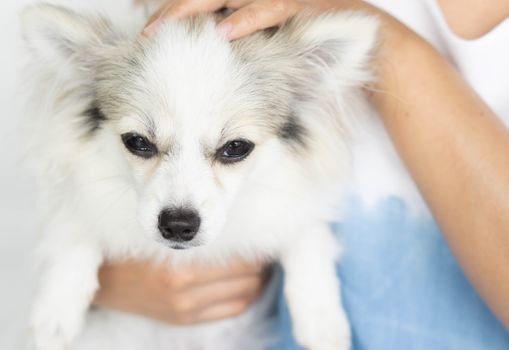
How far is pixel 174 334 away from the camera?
1715 mm

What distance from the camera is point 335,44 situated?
133 centimetres

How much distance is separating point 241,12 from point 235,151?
297 millimetres

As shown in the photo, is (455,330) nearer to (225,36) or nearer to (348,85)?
(348,85)

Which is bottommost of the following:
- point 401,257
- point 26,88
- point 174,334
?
point 174,334

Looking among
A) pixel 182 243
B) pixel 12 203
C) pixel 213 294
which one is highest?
pixel 182 243

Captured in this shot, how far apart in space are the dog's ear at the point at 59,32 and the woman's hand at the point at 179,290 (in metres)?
0.56

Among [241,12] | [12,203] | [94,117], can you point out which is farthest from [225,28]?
[12,203]

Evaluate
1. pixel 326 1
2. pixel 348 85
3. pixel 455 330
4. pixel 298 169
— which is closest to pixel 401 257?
pixel 455 330

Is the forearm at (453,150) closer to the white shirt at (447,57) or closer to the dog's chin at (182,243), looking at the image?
the white shirt at (447,57)

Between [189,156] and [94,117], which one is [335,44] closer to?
[189,156]

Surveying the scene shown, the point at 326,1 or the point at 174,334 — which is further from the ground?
the point at 326,1

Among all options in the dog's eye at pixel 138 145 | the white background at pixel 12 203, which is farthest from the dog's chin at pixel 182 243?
the white background at pixel 12 203

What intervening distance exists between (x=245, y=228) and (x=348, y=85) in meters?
0.45

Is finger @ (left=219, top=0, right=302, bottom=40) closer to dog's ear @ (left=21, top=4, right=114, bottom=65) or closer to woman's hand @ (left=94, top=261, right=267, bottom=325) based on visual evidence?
dog's ear @ (left=21, top=4, right=114, bottom=65)
